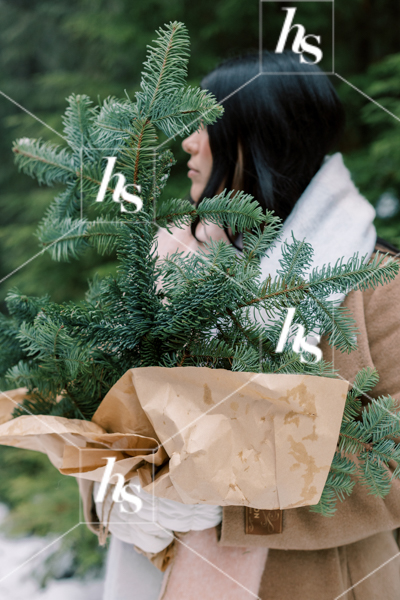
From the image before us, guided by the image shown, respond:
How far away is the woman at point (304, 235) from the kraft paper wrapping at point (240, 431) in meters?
0.13

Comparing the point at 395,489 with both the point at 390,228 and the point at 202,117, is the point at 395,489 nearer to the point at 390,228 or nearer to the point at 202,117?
the point at 202,117

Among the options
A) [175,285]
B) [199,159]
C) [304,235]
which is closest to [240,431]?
[175,285]

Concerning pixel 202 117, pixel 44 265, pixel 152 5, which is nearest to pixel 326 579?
pixel 202 117

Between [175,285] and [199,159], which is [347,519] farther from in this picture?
[199,159]

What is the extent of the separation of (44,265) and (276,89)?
124 centimetres

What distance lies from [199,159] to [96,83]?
1040 mm

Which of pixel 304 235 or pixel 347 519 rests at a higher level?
pixel 304 235

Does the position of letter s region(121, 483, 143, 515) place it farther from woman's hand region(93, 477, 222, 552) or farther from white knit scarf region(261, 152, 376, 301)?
white knit scarf region(261, 152, 376, 301)

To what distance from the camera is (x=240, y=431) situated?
407 mm

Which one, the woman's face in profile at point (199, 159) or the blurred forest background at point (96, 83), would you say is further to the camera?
the blurred forest background at point (96, 83)

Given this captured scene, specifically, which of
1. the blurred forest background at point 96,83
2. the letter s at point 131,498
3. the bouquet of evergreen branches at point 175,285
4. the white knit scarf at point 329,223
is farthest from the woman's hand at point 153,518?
the blurred forest background at point 96,83

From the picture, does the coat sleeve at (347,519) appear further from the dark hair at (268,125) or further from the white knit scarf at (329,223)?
the dark hair at (268,125)

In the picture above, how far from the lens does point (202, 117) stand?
403 mm

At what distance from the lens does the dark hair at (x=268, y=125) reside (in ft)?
2.08
